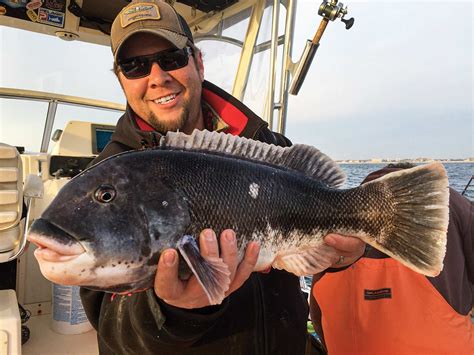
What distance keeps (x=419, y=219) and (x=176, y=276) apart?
111 centimetres

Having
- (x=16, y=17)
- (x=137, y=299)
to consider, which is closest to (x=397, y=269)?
(x=137, y=299)

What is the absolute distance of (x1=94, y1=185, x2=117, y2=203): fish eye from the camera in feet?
4.88

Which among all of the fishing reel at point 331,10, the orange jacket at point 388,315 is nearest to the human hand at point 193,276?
the orange jacket at point 388,315

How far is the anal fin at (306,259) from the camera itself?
71.6 inches

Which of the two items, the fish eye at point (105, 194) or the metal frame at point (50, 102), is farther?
the metal frame at point (50, 102)

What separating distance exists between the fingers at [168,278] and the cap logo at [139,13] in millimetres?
1778

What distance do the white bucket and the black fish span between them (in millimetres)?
2505

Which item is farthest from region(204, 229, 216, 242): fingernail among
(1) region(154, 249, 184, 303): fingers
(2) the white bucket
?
(2) the white bucket

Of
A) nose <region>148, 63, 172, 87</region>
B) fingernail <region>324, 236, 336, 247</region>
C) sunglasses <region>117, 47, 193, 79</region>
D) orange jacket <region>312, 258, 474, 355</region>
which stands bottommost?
orange jacket <region>312, 258, 474, 355</region>

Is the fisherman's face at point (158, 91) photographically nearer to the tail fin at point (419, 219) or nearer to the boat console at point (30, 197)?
the boat console at point (30, 197)

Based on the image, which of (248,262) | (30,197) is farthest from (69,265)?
(30,197)

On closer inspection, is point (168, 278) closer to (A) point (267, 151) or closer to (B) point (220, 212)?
(B) point (220, 212)

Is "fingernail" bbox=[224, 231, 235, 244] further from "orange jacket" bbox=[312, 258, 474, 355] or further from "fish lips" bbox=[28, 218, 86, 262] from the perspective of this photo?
"orange jacket" bbox=[312, 258, 474, 355]

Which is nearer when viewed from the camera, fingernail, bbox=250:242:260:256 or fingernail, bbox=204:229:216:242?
fingernail, bbox=204:229:216:242
